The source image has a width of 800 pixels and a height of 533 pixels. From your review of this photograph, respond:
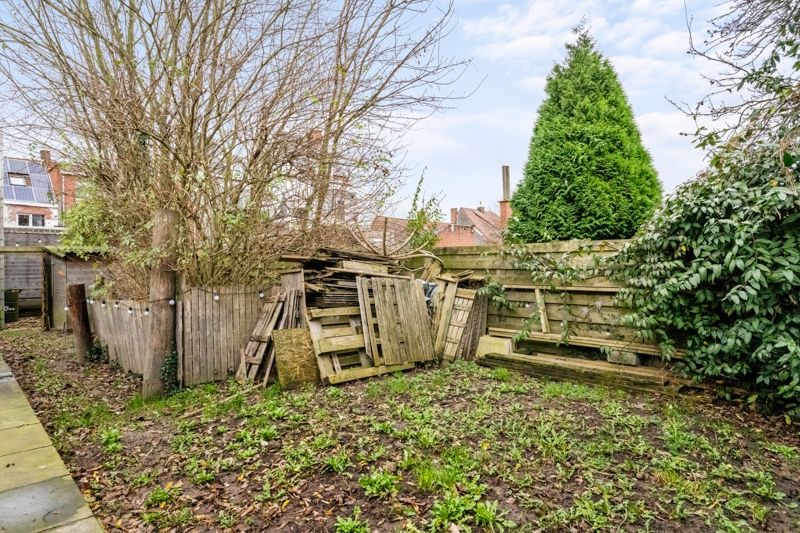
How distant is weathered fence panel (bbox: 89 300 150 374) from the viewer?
5.11m

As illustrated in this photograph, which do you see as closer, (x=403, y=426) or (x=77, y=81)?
(x=403, y=426)

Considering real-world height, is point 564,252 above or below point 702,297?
above

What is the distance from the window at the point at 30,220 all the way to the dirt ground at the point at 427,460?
27.8 meters

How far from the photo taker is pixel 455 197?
23.2 ft

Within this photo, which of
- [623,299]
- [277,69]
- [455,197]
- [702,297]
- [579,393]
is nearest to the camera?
[702,297]

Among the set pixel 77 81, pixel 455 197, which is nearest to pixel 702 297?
pixel 455 197

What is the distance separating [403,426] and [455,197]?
4.45m

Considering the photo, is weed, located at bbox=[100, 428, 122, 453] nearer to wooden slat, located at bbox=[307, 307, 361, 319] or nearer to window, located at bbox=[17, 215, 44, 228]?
wooden slat, located at bbox=[307, 307, 361, 319]

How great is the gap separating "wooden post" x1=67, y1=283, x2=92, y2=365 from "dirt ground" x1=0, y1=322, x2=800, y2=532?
5.91 feet

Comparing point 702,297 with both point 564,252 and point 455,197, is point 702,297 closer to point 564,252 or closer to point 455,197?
point 564,252

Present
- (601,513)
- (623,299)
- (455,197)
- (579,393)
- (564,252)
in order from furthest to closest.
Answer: (455,197), (564,252), (623,299), (579,393), (601,513)

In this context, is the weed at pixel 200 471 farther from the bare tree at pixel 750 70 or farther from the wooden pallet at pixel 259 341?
the bare tree at pixel 750 70

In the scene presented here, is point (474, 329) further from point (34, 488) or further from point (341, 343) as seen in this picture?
point (34, 488)

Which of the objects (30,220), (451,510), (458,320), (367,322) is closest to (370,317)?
(367,322)
